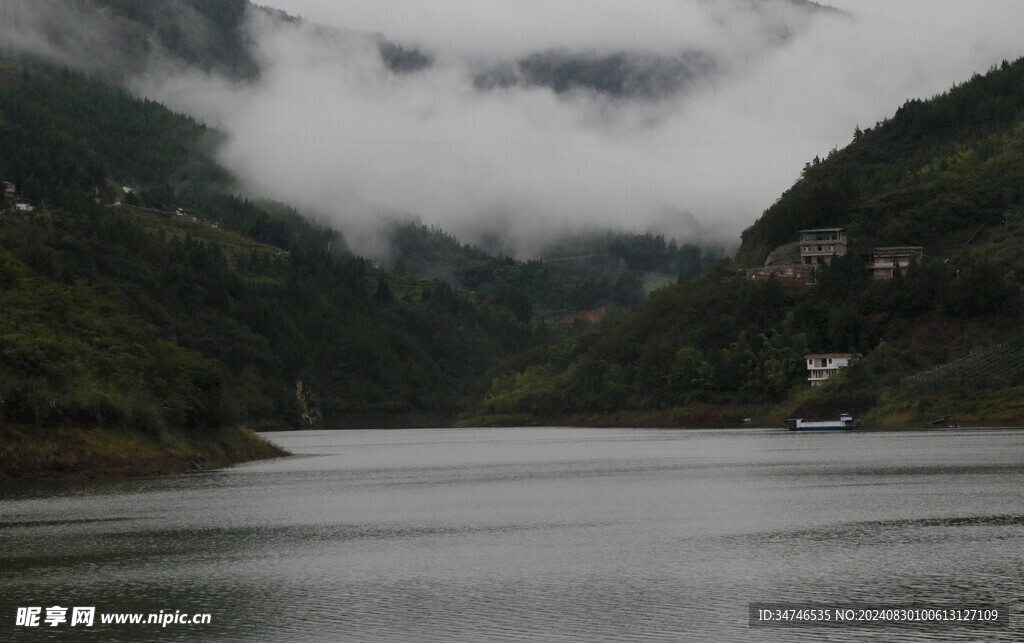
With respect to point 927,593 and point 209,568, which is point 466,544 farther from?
point 927,593

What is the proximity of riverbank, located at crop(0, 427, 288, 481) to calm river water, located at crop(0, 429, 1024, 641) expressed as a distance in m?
4.15

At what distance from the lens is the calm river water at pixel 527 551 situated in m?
48.0

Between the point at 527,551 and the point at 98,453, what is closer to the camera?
the point at 527,551

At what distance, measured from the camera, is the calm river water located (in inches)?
1891

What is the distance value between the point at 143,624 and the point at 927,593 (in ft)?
93.5

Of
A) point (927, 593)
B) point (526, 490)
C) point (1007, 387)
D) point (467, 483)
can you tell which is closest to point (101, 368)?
point (467, 483)

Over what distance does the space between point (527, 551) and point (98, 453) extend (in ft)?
198

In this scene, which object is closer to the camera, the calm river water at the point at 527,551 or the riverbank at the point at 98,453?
the calm river water at the point at 527,551

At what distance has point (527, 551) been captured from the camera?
213 feet

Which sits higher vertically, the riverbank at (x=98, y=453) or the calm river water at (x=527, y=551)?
the riverbank at (x=98, y=453)

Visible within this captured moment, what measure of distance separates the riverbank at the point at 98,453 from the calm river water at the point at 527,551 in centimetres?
415

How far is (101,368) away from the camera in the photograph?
411ft

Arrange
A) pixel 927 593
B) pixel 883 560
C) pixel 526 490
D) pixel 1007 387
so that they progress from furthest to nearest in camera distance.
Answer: pixel 1007 387 < pixel 526 490 < pixel 883 560 < pixel 927 593

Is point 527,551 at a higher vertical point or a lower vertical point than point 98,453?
lower
